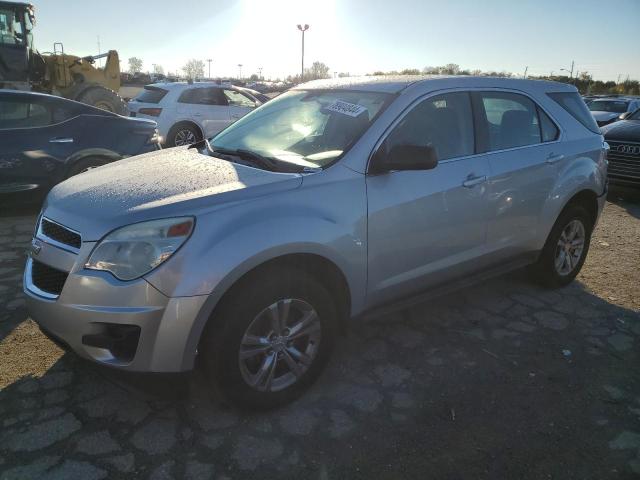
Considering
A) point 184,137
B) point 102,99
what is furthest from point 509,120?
point 102,99

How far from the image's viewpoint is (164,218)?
2363 mm

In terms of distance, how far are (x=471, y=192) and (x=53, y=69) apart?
536 inches

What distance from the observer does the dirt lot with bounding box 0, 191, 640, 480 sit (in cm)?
238

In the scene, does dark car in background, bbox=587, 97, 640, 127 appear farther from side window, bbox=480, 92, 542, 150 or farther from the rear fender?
side window, bbox=480, 92, 542, 150

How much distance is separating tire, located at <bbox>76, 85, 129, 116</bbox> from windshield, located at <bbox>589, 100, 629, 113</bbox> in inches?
552

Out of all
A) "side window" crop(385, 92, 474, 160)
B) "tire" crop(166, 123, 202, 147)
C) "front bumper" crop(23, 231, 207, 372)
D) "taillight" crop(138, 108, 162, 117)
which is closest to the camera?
"front bumper" crop(23, 231, 207, 372)

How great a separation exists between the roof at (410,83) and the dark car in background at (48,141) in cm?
348

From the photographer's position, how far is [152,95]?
11.0 meters

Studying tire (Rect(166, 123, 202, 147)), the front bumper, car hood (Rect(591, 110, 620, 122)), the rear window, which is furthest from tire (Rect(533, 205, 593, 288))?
car hood (Rect(591, 110, 620, 122))

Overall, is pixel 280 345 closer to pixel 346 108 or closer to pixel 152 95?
pixel 346 108

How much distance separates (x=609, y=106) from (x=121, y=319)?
57.6ft

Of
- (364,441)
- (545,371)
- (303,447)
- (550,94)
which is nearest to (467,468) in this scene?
(364,441)

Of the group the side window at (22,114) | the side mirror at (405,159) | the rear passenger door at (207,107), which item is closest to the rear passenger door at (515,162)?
the side mirror at (405,159)

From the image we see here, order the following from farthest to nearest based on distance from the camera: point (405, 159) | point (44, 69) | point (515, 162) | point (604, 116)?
point (604, 116)
point (44, 69)
point (515, 162)
point (405, 159)
